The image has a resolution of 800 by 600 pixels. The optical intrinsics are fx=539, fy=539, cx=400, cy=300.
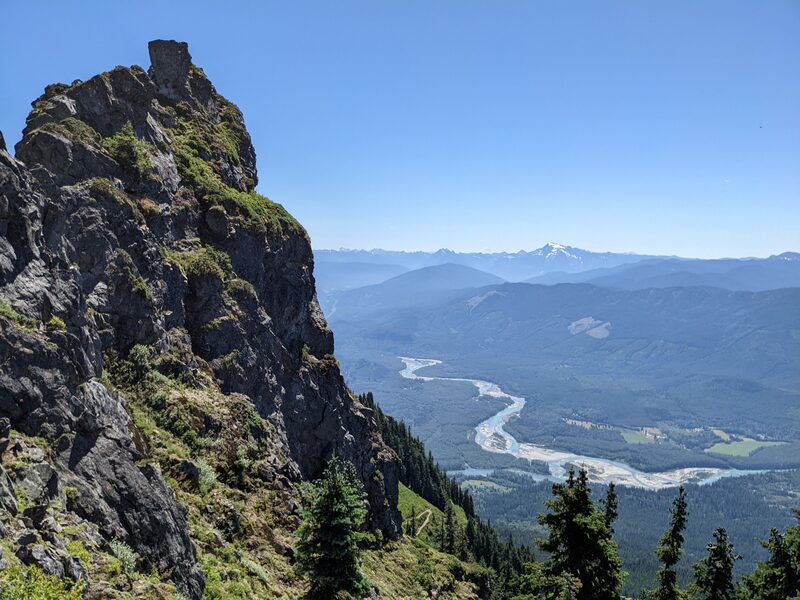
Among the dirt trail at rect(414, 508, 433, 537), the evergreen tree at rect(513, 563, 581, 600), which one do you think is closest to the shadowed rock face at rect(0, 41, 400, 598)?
the evergreen tree at rect(513, 563, 581, 600)

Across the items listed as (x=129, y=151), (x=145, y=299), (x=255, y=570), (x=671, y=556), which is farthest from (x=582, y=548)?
(x=129, y=151)

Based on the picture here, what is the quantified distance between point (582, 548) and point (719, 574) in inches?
626

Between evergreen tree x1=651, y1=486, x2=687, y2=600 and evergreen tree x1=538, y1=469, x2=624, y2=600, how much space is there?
11.6 metres

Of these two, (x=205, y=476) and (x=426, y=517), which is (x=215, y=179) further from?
(x=426, y=517)

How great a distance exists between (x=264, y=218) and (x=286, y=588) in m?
32.2

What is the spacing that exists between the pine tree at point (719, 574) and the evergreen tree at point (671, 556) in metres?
1.64

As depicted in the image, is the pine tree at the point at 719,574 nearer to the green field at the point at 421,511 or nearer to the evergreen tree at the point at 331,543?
the evergreen tree at the point at 331,543

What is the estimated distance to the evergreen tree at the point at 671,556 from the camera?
112 ft

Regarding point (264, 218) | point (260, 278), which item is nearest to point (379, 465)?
point (260, 278)

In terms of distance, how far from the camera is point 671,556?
34906 millimetres

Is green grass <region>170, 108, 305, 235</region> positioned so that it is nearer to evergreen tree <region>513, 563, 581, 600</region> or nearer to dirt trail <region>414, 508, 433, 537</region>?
evergreen tree <region>513, 563, 581, 600</region>

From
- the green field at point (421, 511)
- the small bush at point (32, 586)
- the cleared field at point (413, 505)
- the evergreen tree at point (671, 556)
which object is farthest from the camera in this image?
the cleared field at point (413, 505)

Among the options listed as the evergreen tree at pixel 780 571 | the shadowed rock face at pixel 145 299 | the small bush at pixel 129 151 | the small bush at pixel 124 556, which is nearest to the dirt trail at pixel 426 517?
the shadowed rock face at pixel 145 299

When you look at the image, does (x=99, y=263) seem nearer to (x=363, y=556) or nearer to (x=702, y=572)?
(x=363, y=556)
